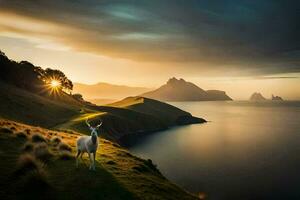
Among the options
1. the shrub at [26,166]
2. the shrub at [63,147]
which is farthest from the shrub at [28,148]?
the shrub at [26,166]

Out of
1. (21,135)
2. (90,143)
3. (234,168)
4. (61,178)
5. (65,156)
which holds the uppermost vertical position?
(90,143)

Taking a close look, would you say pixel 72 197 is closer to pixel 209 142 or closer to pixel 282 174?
pixel 282 174

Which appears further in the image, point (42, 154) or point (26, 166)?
point (42, 154)

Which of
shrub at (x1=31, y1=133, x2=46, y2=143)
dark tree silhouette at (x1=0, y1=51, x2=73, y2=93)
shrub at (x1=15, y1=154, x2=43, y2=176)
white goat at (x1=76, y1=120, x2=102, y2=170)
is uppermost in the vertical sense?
dark tree silhouette at (x1=0, y1=51, x2=73, y2=93)

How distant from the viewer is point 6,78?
144m

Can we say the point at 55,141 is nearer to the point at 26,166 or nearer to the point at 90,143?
the point at 90,143

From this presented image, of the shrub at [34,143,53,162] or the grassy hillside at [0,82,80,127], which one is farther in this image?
the grassy hillside at [0,82,80,127]

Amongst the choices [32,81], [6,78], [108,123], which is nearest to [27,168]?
[108,123]

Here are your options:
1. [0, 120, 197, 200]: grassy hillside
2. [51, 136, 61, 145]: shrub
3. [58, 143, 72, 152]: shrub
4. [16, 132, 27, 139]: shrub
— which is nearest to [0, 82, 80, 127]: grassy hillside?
[16, 132, 27, 139]: shrub

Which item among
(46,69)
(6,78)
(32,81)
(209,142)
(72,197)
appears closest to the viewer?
(72,197)

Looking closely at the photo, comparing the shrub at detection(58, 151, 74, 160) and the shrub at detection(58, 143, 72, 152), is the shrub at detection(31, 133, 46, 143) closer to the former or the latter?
the shrub at detection(58, 143, 72, 152)

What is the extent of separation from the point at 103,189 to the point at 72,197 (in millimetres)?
3022

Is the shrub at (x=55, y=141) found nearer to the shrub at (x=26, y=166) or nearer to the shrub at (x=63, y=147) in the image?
the shrub at (x=63, y=147)

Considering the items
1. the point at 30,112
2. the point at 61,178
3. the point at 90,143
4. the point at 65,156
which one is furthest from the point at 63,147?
the point at 30,112
